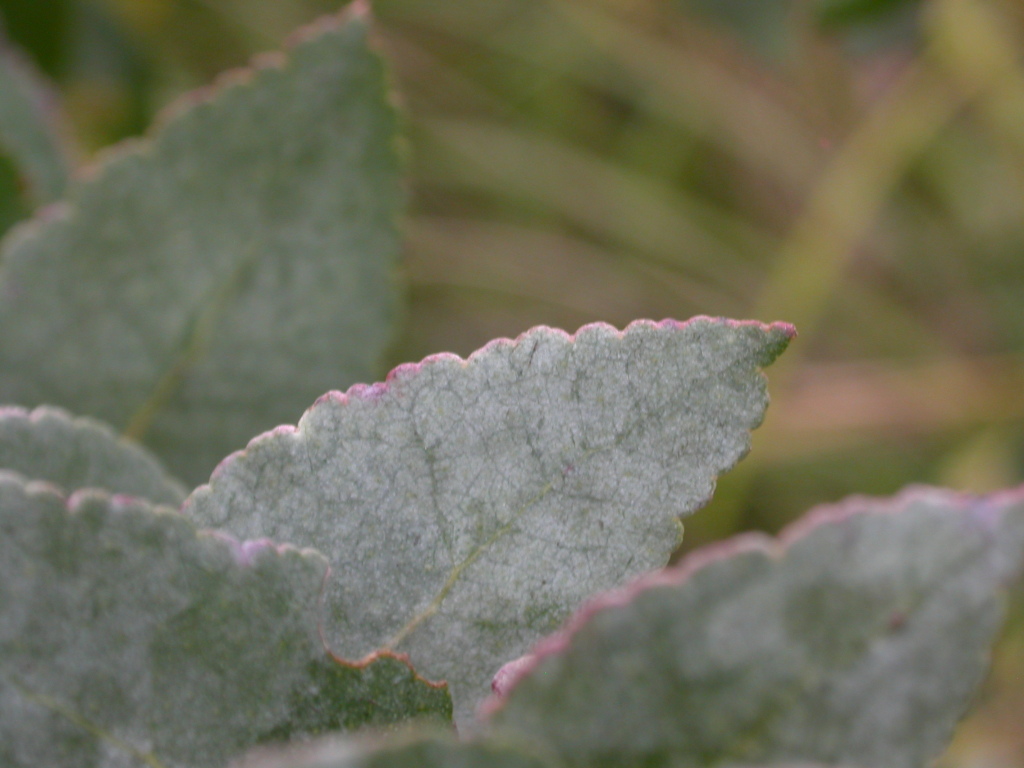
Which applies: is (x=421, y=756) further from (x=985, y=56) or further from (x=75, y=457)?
(x=985, y=56)

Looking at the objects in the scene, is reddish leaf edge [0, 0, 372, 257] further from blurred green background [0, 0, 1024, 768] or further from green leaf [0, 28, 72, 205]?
blurred green background [0, 0, 1024, 768]

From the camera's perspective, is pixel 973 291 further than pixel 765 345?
Yes

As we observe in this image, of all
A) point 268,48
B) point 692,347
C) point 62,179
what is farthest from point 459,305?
point 692,347

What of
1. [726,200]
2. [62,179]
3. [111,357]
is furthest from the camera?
[726,200]

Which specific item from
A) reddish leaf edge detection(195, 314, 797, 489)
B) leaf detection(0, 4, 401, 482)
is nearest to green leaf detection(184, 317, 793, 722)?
reddish leaf edge detection(195, 314, 797, 489)

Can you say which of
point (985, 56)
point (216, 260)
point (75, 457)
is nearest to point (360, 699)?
point (75, 457)

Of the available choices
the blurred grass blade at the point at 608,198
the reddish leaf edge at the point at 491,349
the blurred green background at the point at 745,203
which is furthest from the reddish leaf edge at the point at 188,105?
the blurred grass blade at the point at 608,198

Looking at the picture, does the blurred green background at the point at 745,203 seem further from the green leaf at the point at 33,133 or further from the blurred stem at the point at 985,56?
the green leaf at the point at 33,133

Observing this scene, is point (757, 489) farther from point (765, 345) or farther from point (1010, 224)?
point (765, 345)
